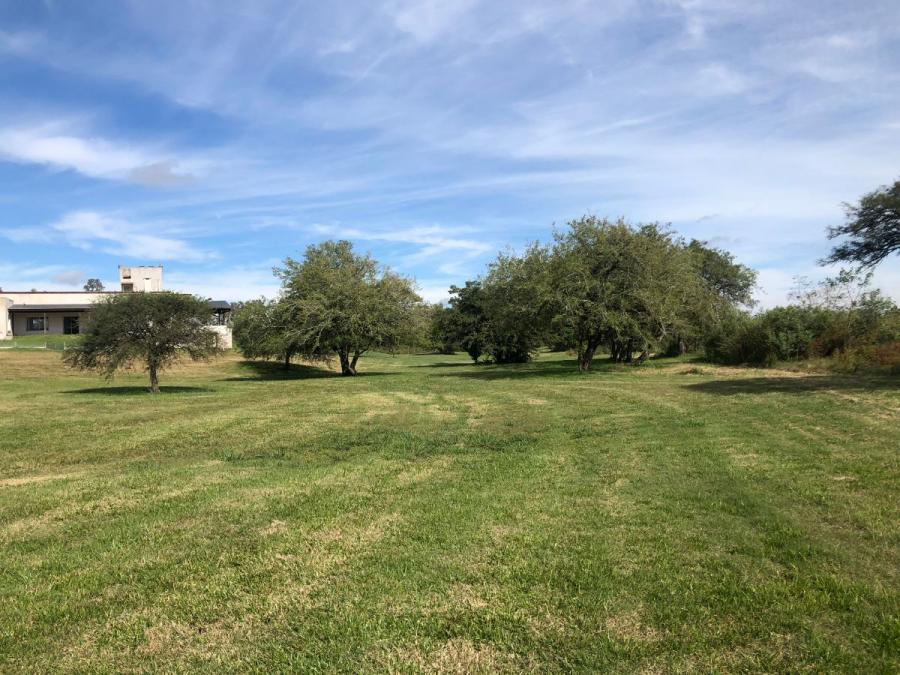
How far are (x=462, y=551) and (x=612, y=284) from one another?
24911 millimetres

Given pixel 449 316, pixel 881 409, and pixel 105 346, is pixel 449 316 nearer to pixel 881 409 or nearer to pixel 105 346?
pixel 105 346

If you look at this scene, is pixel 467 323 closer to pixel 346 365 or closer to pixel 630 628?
pixel 346 365

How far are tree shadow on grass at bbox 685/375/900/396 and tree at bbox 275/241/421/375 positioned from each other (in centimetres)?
1970

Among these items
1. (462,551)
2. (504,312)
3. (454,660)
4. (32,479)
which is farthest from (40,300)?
(454,660)

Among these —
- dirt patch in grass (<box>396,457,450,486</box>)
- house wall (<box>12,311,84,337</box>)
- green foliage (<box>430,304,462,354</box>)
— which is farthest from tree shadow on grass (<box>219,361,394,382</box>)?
house wall (<box>12,311,84,337</box>)

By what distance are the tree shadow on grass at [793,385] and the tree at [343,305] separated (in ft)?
64.6

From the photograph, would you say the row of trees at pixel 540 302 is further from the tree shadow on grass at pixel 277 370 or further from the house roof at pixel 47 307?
the house roof at pixel 47 307

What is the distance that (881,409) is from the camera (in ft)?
43.0

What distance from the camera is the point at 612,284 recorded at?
28.7 m

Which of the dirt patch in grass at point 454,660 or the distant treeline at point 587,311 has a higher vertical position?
the distant treeline at point 587,311

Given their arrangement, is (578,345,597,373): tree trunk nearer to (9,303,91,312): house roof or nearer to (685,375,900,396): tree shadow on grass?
(685,375,900,396): tree shadow on grass

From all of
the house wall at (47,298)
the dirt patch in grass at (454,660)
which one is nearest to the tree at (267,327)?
the dirt patch in grass at (454,660)

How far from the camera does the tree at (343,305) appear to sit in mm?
36000

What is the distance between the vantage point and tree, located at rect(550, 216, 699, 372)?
2795 cm
